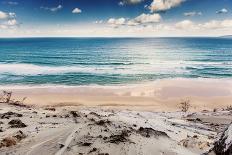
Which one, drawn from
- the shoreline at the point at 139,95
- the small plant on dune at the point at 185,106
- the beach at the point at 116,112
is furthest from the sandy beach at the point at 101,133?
the shoreline at the point at 139,95


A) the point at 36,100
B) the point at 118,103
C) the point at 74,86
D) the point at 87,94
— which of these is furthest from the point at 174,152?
the point at 74,86

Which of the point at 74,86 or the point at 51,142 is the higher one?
the point at 51,142

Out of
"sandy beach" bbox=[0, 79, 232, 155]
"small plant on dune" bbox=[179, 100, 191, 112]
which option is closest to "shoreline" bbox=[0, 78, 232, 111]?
"small plant on dune" bbox=[179, 100, 191, 112]

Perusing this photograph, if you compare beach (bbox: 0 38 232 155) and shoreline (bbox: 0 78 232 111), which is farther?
shoreline (bbox: 0 78 232 111)

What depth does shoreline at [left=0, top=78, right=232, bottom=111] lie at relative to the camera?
3450 cm

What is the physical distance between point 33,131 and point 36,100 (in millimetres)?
24569

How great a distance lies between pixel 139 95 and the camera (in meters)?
39.2

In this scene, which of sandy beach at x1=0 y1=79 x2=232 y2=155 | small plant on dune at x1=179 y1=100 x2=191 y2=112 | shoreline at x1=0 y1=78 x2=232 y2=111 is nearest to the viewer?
sandy beach at x1=0 y1=79 x2=232 y2=155

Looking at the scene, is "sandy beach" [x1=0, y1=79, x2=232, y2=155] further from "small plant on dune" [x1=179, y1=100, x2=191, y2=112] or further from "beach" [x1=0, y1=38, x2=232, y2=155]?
"small plant on dune" [x1=179, y1=100, x2=191, y2=112]

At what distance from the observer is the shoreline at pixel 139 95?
34500 mm

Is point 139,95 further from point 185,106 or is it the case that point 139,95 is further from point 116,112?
point 116,112

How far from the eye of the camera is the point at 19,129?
12.1 m

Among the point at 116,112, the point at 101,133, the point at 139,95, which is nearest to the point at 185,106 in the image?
the point at 116,112

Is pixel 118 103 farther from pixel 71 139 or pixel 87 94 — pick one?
pixel 71 139
